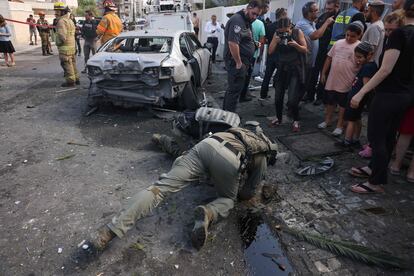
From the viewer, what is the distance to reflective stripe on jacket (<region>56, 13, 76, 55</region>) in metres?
7.28

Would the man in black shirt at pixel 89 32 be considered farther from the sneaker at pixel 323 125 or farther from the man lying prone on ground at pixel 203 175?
the man lying prone on ground at pixel 203 175

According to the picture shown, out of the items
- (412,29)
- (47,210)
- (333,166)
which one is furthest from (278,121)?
(47,210)

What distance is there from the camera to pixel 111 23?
7828mm

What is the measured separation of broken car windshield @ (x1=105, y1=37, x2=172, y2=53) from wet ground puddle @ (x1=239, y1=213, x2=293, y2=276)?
3.83 m

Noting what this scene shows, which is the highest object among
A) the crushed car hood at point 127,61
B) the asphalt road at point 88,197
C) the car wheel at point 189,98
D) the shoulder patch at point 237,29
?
the shoulder patch at point 237,29

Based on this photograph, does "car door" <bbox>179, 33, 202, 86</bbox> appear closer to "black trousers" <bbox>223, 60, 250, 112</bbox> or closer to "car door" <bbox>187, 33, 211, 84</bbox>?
"car door" <bbox>187, 33, 211, 84</bbox>

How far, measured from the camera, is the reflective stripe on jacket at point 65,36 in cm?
728

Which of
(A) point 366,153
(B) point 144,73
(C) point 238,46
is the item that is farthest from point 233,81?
(A) point 366,153

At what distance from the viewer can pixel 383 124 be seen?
10.3ft

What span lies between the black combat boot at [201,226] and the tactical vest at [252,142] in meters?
0.63

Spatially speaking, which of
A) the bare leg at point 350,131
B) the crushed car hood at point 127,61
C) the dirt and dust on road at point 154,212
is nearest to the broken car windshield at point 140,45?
the crushed car hood at point 127,61

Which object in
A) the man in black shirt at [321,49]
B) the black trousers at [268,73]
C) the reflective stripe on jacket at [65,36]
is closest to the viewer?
the man in black shirt at [321,49]

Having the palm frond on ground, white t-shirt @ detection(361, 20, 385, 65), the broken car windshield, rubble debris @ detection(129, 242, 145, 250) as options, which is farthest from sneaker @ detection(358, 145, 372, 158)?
the broken car windshield

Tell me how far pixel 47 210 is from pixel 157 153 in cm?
169
